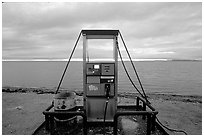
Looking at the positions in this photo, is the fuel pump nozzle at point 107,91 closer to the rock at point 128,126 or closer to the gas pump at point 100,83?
the gas pump at point 100,83

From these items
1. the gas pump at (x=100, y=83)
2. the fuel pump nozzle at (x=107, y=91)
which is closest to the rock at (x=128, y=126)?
the gas pump at (x=100, y=83)

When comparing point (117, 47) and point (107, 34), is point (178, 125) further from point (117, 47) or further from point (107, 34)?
point (107, 34)

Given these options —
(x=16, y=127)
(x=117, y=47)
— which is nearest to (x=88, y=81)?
(x=117, y=47)

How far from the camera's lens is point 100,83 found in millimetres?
4938

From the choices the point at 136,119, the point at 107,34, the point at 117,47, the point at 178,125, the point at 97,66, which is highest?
the point at 107,34

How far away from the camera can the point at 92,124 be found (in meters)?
5.06

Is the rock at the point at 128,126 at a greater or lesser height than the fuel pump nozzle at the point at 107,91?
lesser

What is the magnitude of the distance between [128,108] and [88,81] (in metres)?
2.34

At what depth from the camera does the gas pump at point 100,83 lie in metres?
4.88

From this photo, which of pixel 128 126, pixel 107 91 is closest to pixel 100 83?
pixel 107 91

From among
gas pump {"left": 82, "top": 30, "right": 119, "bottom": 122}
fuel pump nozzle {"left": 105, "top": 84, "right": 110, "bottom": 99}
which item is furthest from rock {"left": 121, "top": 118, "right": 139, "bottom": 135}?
fuel pump nozzle {"left": 105, "top": 84, "right": 110, "bottom": 99}

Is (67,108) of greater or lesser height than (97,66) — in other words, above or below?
below

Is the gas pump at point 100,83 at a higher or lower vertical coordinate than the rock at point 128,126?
higher

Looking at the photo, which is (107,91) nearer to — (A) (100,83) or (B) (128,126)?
(A) (100,83)
